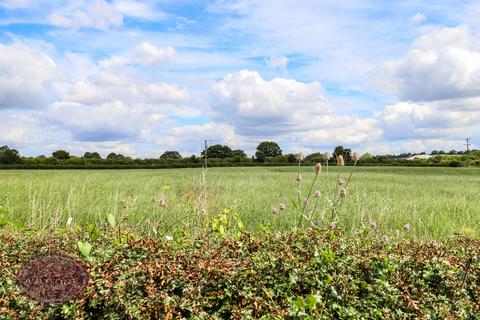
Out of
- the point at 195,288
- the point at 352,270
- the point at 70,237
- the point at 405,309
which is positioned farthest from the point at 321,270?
the point at 70,237

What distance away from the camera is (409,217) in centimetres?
716

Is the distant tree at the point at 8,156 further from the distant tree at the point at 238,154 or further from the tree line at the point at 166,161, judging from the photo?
the distant tree at the point at 238,154

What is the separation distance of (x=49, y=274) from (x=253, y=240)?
4.68 feet

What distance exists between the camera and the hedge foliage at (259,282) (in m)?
2.74

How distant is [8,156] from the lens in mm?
39688

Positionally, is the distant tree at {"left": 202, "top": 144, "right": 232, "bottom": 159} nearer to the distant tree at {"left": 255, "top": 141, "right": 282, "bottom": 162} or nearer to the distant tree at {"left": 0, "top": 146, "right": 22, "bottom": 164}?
the distant tree at {"left": 255, "top": 141, "right": 282, "bottom": 162}

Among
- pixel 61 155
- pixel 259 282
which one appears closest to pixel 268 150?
pixel 61 155

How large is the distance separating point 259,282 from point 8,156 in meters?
41.6

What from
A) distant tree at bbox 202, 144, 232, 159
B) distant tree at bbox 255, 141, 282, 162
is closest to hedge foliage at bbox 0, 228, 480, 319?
distant tree at bbox 255, 141, 282, 162

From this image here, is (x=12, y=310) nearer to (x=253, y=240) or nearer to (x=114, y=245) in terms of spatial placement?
(x=114, y=245)

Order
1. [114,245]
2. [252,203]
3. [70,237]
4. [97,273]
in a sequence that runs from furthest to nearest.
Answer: [252,203] < [70,237] < [114,245] < [97,273]

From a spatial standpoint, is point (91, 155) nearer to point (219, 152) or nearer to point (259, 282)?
point (219, 152)

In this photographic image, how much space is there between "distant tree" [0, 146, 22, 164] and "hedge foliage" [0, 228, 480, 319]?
40047 mm

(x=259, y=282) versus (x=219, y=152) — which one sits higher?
(x=219, y=152)
